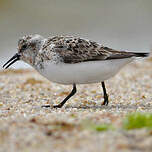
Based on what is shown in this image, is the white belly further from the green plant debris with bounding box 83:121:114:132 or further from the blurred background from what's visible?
the blurred background

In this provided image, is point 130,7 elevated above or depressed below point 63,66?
Answer: above

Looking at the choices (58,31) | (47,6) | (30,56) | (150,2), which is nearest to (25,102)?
(30,56)

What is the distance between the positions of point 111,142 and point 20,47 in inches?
167

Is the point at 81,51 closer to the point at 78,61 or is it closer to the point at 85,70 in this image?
the point at 78,61

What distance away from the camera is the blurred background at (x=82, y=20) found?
20156 mm

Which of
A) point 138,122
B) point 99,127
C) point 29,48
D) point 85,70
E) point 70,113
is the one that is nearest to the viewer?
point 99,127

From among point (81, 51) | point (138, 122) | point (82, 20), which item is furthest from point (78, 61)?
point (82, 20)

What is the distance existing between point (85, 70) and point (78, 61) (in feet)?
0.79

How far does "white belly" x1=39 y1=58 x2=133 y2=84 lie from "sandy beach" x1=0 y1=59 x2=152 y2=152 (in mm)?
546

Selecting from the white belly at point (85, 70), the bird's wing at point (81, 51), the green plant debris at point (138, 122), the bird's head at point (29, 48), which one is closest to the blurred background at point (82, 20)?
the bird's head at point (29, 48)

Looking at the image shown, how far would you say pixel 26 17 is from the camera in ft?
74.3

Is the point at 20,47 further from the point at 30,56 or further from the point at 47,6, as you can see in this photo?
the point at 47,6

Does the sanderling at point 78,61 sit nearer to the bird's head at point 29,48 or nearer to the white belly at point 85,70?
the white belly at point 85,70

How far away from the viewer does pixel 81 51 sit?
25.7 feet
